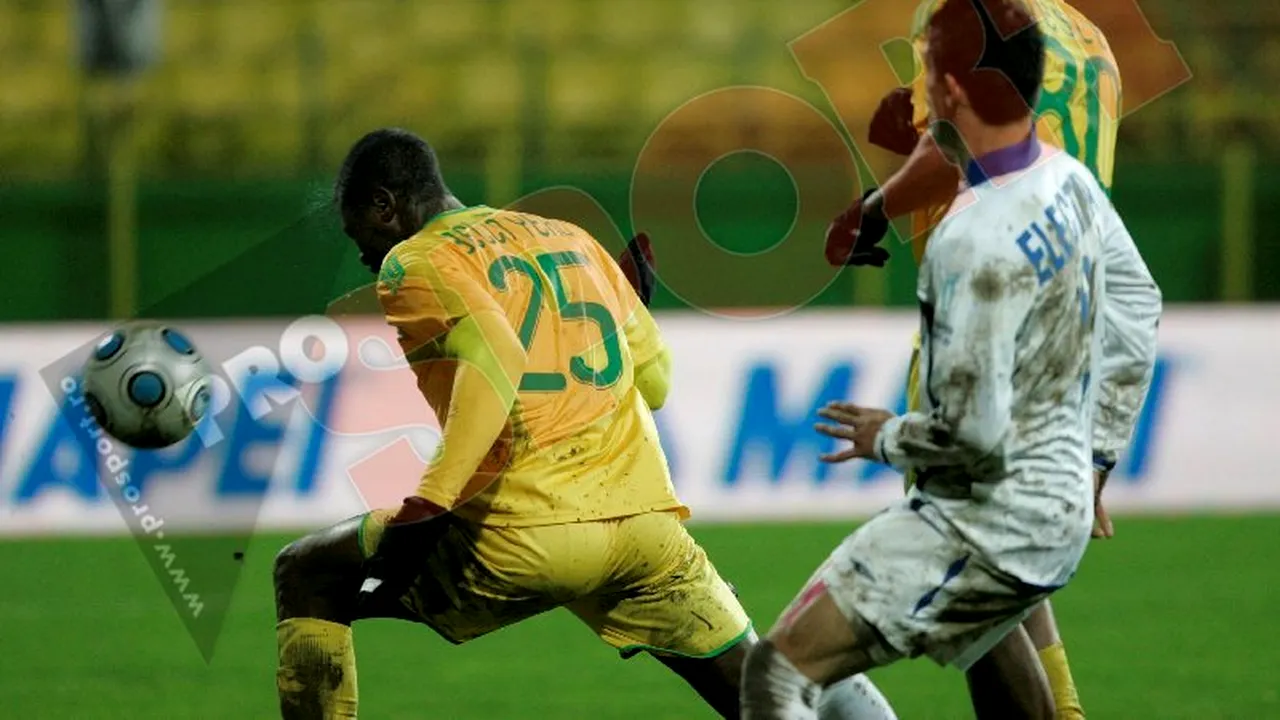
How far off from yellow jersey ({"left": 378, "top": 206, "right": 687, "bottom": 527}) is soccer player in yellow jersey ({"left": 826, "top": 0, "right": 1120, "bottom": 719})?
0.63m

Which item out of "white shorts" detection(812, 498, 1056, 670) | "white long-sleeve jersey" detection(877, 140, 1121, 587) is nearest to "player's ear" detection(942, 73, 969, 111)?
"white long-sleeve jersey" detection(877, 140, 1121, 587)

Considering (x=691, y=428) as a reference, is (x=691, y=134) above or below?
above

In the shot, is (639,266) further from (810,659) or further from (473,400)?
(810,659)

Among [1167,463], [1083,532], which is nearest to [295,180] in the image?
[1167,463]

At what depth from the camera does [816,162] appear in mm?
14398

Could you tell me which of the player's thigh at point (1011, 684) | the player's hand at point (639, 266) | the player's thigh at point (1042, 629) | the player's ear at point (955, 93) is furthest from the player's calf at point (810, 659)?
the player's thigh at point (1042, 629)

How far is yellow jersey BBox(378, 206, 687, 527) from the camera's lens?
4.68 meters

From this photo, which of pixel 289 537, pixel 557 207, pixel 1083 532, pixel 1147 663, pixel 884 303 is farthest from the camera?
pixel 884 303

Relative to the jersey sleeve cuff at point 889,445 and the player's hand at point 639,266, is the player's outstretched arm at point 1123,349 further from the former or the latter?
the player's hand at point 639,266

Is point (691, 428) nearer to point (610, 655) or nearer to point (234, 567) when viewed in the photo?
point (234, 567)

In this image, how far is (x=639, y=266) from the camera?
5305 mm

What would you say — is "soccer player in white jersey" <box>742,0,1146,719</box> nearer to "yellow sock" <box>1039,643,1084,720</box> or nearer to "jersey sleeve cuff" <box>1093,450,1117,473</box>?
"jersey sleeve cuff" <box>1093,450,1117,473</box>

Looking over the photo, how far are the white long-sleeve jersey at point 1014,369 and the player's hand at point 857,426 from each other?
0.09ft

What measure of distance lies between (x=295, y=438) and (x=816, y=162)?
475cm
